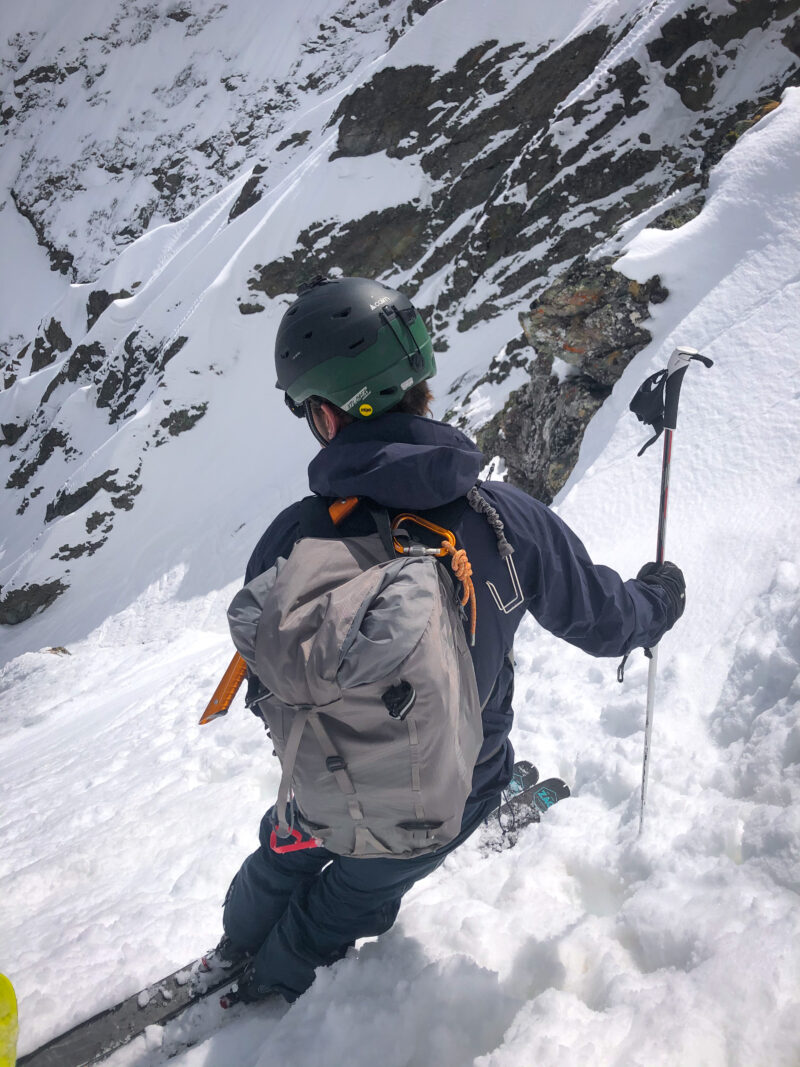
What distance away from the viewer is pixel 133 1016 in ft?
7.02

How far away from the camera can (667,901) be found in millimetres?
1757

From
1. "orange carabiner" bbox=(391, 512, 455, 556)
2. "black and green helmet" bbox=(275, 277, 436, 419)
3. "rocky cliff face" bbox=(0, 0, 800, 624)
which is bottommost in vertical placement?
"rocky cliff face" bbox=(0, 0, 800, 624)

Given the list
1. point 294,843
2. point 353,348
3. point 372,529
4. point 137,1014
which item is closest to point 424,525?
point 372,529

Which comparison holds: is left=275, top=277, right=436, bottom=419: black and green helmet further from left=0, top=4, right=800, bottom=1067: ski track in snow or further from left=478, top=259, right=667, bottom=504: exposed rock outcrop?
left=478, top=259, right=667, bottom=504: exposed rock outcrop

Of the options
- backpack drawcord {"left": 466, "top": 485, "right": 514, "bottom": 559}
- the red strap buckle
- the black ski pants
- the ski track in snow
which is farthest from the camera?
the red strap buckle

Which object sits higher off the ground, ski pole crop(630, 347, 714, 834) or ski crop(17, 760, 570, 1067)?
ski pole crop(630, 347, 714, 834)

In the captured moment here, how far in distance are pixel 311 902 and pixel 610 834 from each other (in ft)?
3.83

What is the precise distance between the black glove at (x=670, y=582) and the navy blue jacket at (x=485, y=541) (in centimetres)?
7

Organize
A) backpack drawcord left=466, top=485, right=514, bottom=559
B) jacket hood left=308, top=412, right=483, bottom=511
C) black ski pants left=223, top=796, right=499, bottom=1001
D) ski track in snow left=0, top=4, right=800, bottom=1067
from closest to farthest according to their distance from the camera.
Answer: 1. jacket hood left=308, top=412, right=483, bottom=511
2. backpack drawcord left=466, top=485, right=514, bottom=559
3. ski track in snow left=0, top=4, right=800, bottom=1067
4. black ski pants left=223, top=796, right=499, bottom=1001

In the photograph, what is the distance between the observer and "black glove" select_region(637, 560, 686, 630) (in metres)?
1.95

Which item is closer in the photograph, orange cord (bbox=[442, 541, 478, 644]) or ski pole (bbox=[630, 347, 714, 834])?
orange cord (bbox=[442, 541, 478, 644])

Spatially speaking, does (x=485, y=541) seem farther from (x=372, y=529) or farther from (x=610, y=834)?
(x=610, y=834)

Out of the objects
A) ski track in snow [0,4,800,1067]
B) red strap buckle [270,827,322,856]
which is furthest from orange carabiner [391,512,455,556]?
ski track in snow [0,4,800,1067]

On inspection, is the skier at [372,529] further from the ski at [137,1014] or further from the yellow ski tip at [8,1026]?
the yellow ski tip at [8,1026]
